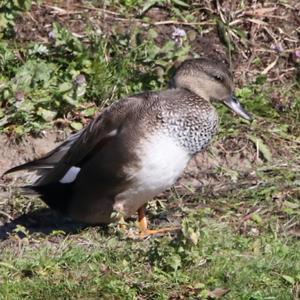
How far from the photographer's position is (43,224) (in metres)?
6.90

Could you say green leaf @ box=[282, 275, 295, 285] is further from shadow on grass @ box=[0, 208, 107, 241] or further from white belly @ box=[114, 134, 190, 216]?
shadow on grass @ box=[0, 208, 107, 241]

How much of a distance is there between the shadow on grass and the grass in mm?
11

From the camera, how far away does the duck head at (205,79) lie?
656 cm

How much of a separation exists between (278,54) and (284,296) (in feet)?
12.3

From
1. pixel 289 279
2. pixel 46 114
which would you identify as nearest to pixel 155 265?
pixel 289 279

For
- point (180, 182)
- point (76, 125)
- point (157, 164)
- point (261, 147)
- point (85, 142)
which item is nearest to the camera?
point (157, 164)

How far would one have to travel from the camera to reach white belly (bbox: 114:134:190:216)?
20.0 ft

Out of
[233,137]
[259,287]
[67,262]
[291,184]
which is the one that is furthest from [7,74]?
[259,287]

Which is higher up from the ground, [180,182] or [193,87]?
[193,87]

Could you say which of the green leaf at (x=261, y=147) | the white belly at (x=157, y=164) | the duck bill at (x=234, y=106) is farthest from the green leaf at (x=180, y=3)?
the white belly at (x=157, y=164)

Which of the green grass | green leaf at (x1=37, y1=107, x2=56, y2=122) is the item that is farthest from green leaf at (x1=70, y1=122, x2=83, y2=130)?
the green grass

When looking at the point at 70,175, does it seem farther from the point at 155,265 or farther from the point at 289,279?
the point at 289,279

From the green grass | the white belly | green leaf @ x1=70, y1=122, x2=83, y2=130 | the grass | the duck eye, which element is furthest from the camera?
green leaf @ x1=70, y1=122, x2=83, y2=130

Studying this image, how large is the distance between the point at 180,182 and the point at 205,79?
103 centimetres
